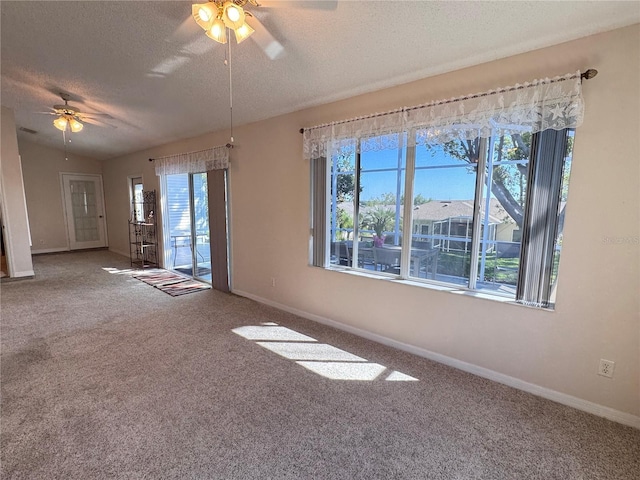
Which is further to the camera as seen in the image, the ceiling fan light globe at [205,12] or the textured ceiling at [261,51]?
the textured ceiling at [261,51]

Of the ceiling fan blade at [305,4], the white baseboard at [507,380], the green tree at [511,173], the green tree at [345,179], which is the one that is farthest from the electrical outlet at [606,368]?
the ceiling fan blade at [305,4]

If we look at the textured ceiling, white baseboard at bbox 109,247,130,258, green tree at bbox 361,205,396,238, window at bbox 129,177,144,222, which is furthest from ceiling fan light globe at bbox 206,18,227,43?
white baseboard at bbox 109,247,130,258

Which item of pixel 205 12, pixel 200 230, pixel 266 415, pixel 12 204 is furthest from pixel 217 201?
pixel 12 204

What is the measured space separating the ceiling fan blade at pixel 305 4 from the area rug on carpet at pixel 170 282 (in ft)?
12.4

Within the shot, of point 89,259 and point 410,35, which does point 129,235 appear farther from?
point 410,35

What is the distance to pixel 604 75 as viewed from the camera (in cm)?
178

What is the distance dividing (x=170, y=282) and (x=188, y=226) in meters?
1.39

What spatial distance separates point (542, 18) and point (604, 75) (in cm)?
52

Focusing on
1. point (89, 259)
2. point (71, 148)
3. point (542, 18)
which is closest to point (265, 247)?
point (542, 18)

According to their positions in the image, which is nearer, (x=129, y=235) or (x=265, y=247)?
(x=265, y=247)

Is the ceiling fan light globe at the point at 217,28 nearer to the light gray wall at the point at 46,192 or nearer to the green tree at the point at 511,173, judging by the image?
the green tree at the point at 511,173

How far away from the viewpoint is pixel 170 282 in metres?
4.95

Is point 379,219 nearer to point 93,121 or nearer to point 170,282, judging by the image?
point 170,282

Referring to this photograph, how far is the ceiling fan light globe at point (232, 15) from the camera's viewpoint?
60.4 inches
